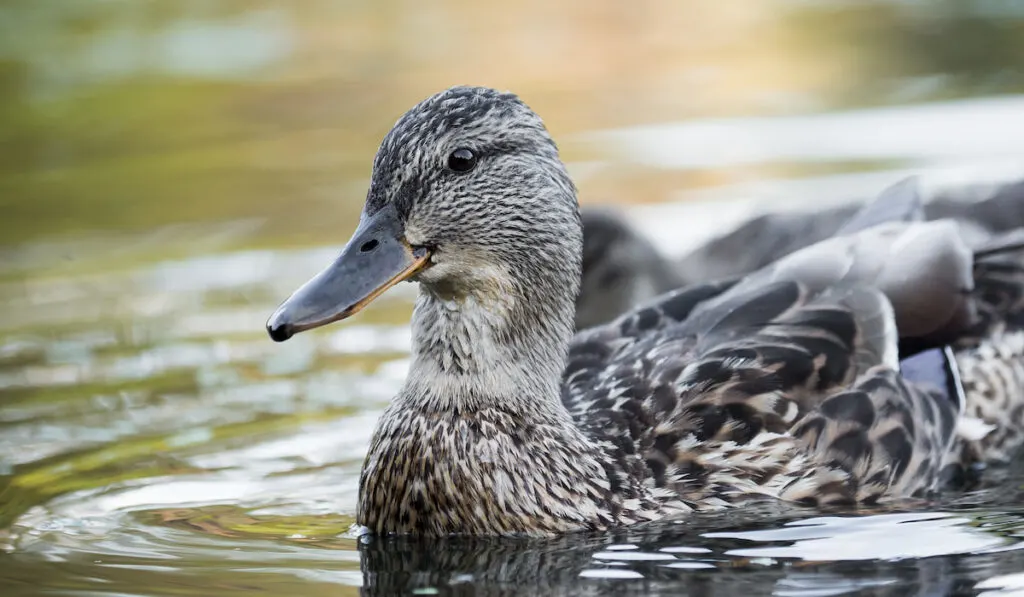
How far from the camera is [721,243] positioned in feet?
34.0

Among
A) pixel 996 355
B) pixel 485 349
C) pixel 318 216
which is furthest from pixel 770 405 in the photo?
pixel 318 216

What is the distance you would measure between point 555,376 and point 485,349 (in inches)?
13.2

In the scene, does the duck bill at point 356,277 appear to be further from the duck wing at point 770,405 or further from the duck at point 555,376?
the duck wing at point 770,405

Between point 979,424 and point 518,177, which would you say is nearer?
point 518,177

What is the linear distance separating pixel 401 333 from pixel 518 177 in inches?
126

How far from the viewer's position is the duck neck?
614 cm

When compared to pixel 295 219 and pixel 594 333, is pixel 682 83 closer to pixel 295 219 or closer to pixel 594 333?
pixel 295 219

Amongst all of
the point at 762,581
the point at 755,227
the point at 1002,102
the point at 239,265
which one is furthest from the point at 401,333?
the point at 1002,102

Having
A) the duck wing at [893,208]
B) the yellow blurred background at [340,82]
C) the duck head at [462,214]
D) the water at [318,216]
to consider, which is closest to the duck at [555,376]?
the duck head at [462,214]

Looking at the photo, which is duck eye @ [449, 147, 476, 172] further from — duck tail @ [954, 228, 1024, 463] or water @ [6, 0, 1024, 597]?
duck tail @ [954, 228, 1024, 463]

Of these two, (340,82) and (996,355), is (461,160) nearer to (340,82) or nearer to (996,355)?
(996,355)

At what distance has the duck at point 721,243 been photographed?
915cm

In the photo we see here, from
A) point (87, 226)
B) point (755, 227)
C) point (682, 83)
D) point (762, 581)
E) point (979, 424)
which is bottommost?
point (762, 581)

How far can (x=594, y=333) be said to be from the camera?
7332 millimetres
